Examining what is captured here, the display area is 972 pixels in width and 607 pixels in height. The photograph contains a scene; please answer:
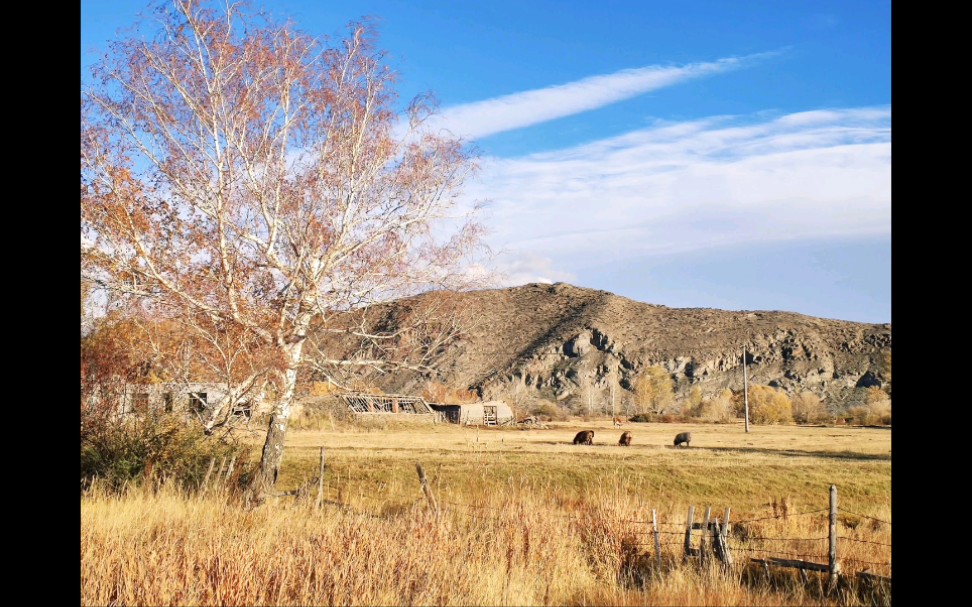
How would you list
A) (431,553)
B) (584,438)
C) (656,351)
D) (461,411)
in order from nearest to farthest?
(431,553)
(584,438)
(461,411)
(656,351)

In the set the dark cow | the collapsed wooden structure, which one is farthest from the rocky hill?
the dark cow

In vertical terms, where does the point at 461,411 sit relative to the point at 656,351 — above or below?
below

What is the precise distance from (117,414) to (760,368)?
109m

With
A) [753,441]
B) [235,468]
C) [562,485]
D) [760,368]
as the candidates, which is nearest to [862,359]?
[760,368]

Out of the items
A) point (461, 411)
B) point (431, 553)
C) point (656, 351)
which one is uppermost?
point (431, 553)

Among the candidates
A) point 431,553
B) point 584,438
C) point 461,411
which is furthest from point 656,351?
point 431,553

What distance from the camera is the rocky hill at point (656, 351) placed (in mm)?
108938

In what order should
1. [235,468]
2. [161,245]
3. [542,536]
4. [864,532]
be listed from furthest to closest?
[864,532] → [235,468] → [161,245] → [542,536]

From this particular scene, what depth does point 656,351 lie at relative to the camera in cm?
11456

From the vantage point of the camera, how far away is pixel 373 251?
15.3 metres

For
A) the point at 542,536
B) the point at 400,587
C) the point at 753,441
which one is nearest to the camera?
the point at 400,587

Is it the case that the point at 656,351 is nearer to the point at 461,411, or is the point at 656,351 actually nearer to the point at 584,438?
the point at 461,411

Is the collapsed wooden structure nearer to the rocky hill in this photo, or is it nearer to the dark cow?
the rocky hill
